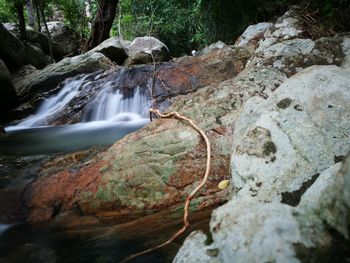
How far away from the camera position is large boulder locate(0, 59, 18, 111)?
8.58 m

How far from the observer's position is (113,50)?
11500mm

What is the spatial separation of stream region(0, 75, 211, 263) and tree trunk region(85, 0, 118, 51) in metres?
4.99

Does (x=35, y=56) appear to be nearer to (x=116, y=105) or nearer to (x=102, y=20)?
(x=102, y=20)

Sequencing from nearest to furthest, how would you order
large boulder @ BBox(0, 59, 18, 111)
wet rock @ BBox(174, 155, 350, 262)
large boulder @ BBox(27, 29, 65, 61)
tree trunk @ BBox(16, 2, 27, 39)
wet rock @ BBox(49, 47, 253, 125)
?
wet rock @ BBox(174, 155, 350, 262)
wet rock @ BBox(49, 47, 253, 125)
large boulder @ BBox(0, 59, 18, 111)
tree trunk @ BBox(16, 2, 27, 39)
large boulder @ BBox(27, 29, 65, 61)

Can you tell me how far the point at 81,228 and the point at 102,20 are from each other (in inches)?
421

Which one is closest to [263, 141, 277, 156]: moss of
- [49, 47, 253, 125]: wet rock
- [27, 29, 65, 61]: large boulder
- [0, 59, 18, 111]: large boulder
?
[49, 47, 253, 125]: wet rock

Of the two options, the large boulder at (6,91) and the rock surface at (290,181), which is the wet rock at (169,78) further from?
the rock surface at (290,181)

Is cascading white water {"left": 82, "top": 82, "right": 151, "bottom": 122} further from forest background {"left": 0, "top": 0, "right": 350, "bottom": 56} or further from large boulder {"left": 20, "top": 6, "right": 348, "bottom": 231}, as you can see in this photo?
large boulder {"left": 20, "top": 6, "right": 348, "bottom": 231}

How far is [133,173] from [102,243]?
29.7 inches

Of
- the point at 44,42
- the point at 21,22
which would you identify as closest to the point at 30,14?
the point at 44,42

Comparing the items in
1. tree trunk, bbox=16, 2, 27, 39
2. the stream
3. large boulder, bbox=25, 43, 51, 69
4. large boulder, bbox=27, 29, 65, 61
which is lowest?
the stream

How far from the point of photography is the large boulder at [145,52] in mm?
11487

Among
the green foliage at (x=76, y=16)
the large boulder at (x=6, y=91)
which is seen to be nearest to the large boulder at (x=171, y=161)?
the large boulder at (x=6, y=91)

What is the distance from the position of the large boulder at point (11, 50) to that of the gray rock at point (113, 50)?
248 centimetres
